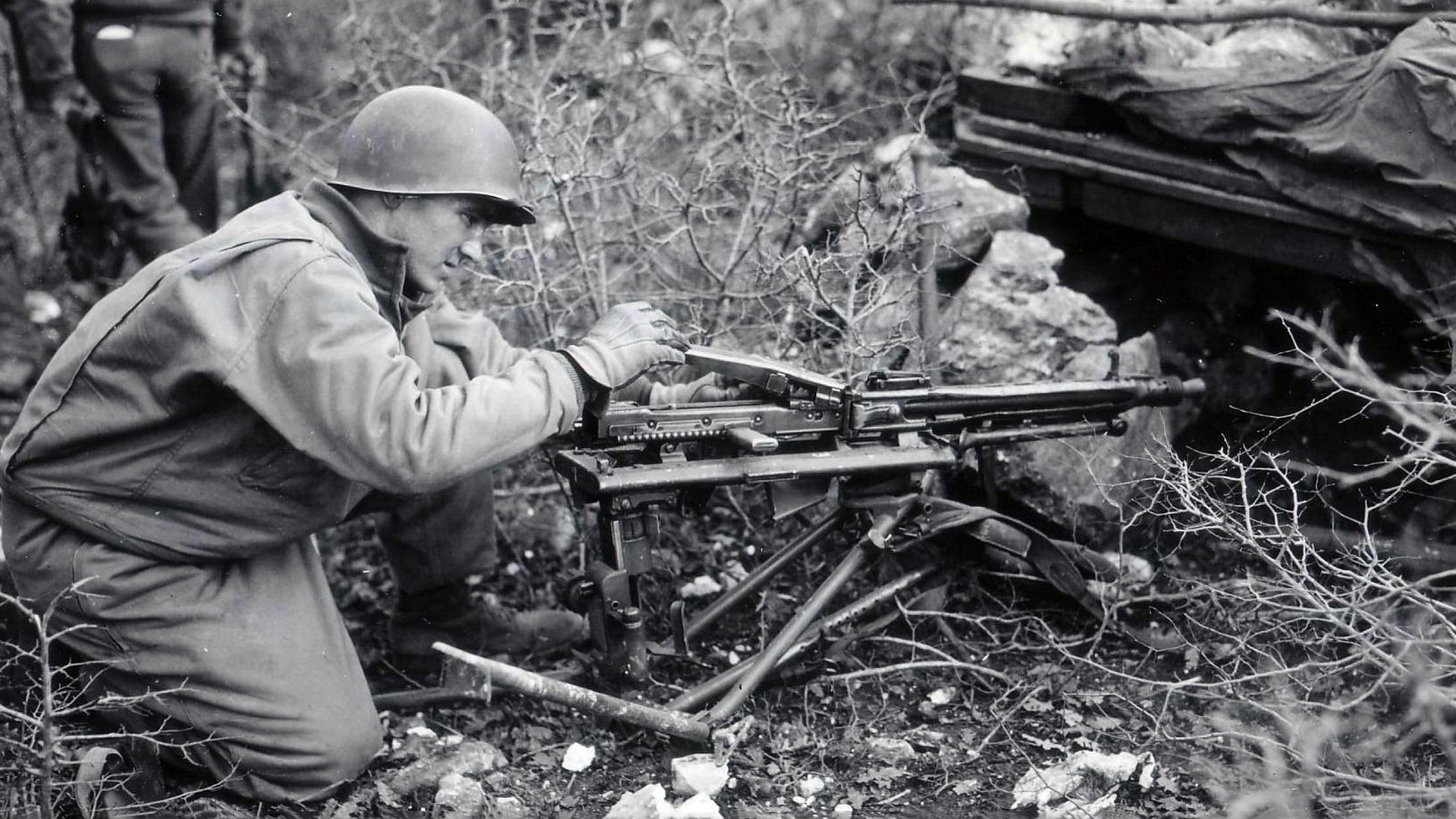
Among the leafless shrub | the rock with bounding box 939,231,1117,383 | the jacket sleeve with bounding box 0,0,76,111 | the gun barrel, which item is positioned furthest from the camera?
the jacket sleeve with bounding box 0,0,76,111

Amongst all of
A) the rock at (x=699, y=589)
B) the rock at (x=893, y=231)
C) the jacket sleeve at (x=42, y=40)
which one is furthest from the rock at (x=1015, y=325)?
the jacket sleeve at (x=42, y=40)

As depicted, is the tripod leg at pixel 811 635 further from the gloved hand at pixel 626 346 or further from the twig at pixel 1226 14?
the twig at pixel 1226 14

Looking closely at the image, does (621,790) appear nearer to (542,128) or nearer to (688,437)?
(688,437)

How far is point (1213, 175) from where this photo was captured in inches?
193

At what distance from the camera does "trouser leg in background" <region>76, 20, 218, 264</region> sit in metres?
6.20

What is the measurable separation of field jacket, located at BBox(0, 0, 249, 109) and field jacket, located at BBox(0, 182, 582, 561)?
11.4 feet

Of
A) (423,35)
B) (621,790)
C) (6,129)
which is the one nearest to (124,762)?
(621,790)

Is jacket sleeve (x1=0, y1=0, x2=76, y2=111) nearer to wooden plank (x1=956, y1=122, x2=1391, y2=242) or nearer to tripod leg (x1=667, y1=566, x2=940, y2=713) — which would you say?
wooden plank (x1=956, y1=122, x2=1391, y2=242)

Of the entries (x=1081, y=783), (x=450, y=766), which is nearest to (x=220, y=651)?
(x=450, y=766)

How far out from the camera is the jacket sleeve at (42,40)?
612 cm

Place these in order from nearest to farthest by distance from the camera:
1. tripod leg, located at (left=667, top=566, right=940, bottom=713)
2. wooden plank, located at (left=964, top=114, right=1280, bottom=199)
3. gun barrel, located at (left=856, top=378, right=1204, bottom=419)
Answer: tripod leg, located at (left=667, top=566, right=940, bottom=713) < gun barrel, located at (left=856, top=378, right=1204, bottom=419) < wooden plank, located at (left=964, top=114, right=1280, bottom=199)

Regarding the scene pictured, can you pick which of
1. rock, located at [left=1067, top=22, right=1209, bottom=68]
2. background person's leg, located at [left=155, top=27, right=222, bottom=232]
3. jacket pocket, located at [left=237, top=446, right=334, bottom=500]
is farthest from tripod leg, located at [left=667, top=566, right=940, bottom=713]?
background person's leg, located at [left=155, top=27, right=222, bottom=232]

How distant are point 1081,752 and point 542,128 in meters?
3.05

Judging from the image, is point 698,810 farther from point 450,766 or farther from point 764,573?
point 764,573
